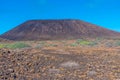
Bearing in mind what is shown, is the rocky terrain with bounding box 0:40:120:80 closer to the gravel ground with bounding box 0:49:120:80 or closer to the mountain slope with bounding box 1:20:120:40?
the gravel ground with bounding box 0:49:120:80

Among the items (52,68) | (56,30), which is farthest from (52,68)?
(56,30)

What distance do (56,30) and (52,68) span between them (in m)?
59.1

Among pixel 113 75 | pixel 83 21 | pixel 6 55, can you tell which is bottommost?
pixel 113 75

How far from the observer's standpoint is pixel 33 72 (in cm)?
1073

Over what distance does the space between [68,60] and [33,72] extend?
A: 9.24ft

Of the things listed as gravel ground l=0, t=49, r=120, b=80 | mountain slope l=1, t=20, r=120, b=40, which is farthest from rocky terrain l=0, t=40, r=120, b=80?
mountain slope l=1, t=20, r=120, b=40

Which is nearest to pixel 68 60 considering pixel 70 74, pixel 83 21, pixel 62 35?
pixel 70 74

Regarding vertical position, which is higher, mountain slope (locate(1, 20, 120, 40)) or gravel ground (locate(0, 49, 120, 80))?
mountain slope (locate(1, 20, 120, 40))

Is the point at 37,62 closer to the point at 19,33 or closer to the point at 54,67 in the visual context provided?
the point at 54,67

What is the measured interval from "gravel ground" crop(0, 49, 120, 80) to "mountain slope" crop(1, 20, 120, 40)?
5051 centimetres

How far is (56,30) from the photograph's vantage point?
7044 cm

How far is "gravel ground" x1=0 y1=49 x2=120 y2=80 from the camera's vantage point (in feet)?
33.3

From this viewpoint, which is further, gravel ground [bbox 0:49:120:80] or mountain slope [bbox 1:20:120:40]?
mountain slope [bbox 1:20:120:40]

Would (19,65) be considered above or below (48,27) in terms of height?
below
